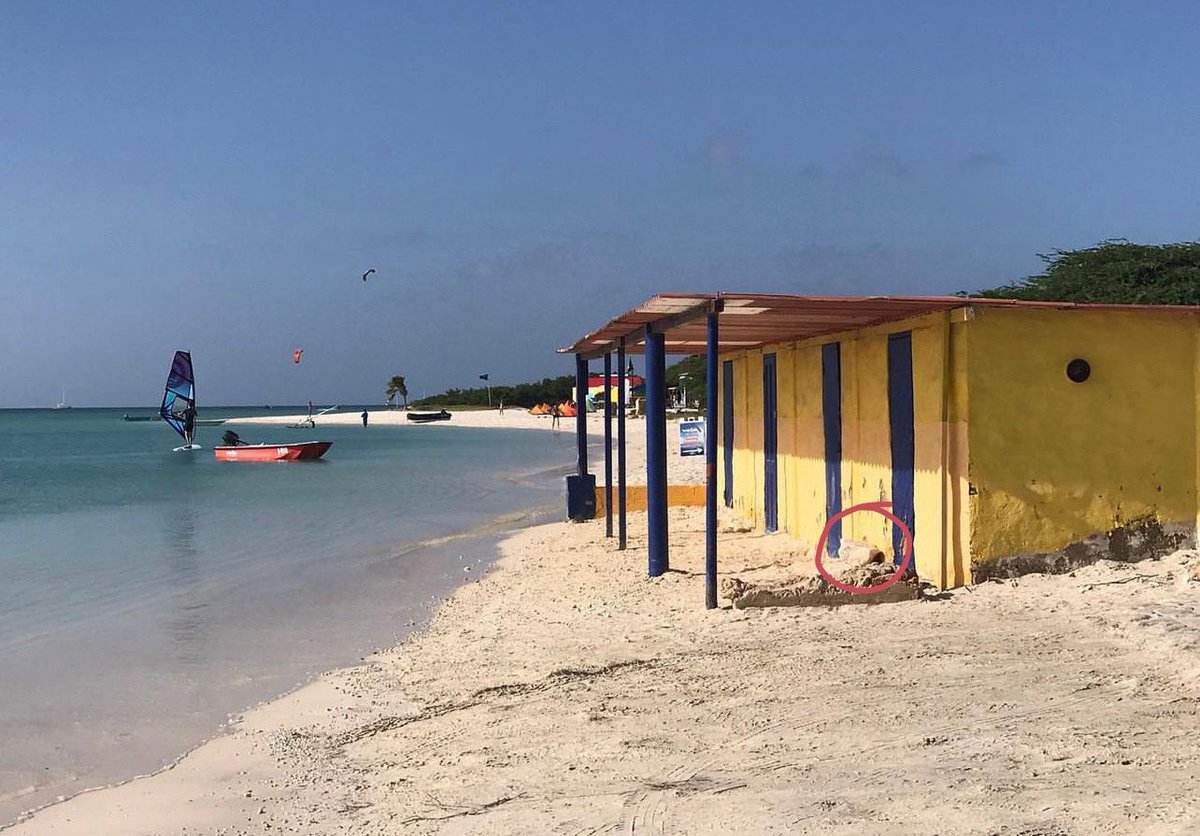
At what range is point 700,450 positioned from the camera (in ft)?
74.3

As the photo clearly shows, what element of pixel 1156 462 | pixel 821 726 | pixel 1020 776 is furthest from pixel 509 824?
pixel 1156 462

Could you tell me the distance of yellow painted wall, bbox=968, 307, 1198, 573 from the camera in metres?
8.05

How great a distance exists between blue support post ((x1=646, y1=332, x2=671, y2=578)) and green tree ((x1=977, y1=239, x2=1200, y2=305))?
22342mm

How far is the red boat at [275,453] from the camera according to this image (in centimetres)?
4478

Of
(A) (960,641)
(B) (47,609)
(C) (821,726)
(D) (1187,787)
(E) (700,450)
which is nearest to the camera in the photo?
(D) (1187,787)

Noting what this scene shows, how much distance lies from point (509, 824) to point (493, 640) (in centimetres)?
384

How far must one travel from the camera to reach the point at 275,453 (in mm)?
45156

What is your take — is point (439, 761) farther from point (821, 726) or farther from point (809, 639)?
point (809, 639)

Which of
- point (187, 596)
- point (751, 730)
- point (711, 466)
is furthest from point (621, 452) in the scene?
point (751, 730)

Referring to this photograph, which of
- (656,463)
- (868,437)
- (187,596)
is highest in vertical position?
(868,437)

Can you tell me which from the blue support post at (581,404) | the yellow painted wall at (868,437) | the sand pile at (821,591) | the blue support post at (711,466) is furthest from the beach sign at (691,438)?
the sand pile at (821,591)

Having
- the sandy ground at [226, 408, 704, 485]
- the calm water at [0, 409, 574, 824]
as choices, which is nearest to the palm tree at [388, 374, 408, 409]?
the sandy ground at [226, 408, 704, 485]

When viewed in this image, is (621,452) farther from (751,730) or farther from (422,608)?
(751,730)

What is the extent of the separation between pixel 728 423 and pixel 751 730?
9.60 meters
